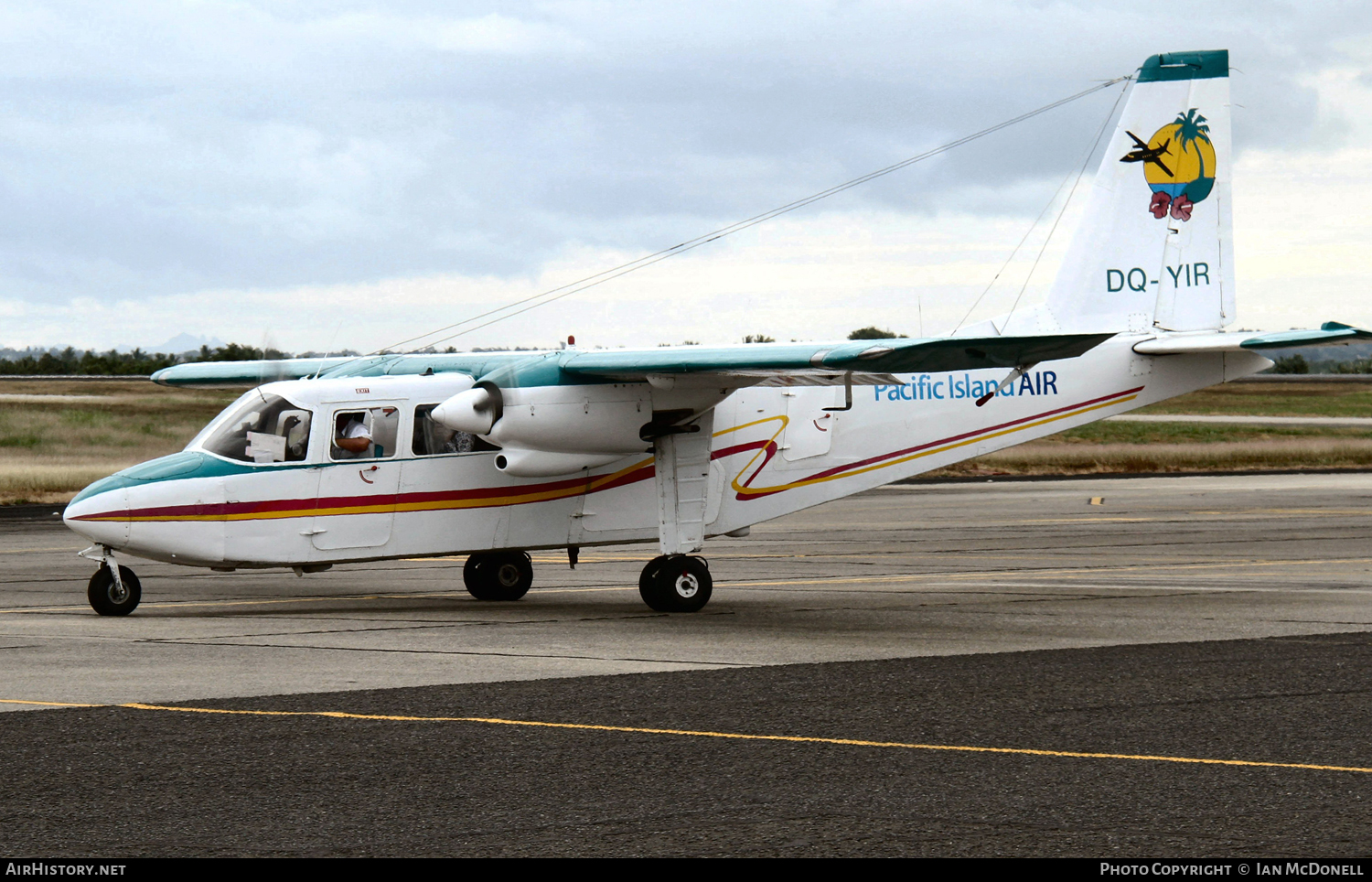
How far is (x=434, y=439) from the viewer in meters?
16.7

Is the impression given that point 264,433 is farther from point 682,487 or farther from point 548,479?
point 682,487

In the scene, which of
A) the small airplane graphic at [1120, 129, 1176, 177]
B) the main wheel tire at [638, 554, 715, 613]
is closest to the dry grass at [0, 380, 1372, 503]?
the main wheel tire at [638, 554, 715, 613]

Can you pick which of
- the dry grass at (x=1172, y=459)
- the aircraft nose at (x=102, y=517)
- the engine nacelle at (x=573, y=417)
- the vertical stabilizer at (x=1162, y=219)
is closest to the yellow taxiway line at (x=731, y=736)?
the aircraft nose at (x=102, y=517)

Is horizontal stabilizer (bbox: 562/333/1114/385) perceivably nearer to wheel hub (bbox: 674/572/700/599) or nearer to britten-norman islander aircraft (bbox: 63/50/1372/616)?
britten-norman islander aircraft (bbox: 63/50/1372/616)

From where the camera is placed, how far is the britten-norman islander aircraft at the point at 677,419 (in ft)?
51.1

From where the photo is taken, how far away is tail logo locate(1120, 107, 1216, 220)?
19.2 meters

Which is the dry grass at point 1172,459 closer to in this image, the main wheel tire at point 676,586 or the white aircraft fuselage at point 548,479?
the white aircraft fuselage at point 548,479

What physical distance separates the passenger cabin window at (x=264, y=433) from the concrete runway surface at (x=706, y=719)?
6.10 feet

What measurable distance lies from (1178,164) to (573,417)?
9296 millimetres

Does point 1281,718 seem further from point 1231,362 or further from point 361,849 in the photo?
point 1231,362

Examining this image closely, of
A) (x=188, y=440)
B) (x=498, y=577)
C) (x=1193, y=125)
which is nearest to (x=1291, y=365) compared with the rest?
(x=188, y=440)

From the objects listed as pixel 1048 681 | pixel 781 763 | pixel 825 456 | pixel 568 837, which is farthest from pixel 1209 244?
pixel 568 837

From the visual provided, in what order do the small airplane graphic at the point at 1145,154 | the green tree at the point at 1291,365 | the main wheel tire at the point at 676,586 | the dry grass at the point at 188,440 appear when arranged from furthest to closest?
the green tree at the point at 1291,365
the dry grass at the point at 188,440
the small airplane graphic at the point at 1145,154
the main wheel tire at the point at 676,586

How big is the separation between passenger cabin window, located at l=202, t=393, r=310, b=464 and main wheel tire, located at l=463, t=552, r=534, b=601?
116 inches
